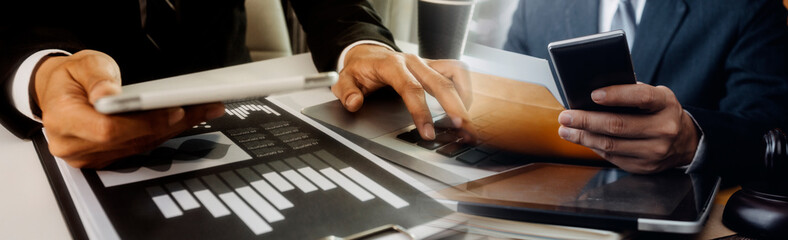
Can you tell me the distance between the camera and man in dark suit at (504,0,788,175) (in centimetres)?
34

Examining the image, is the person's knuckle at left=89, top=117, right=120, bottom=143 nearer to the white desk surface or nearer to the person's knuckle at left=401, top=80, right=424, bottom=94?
the white desk surface

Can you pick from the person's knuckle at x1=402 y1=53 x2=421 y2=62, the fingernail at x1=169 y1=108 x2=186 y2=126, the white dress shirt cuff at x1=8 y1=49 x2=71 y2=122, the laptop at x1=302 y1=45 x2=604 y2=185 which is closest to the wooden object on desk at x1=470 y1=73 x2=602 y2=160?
the laptop at x1=302 y1=45 x2=604 y2=185

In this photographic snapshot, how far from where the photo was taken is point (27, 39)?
38cm

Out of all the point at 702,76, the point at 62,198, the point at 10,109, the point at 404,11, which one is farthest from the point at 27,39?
the point at 404,11

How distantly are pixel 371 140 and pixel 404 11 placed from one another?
0.83 meters

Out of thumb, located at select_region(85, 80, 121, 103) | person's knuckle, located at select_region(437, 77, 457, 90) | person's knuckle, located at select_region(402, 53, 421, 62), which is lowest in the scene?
person's knuckle, located at select_region(437, 77, 457, 90)

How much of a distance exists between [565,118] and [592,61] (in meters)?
0.07

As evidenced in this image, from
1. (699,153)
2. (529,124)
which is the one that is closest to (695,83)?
(699,153)

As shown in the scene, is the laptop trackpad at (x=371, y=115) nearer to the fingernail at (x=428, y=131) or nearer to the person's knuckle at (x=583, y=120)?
the fingernail at (x=428, y=131)

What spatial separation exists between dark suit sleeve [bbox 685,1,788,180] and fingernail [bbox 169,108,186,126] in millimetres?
394

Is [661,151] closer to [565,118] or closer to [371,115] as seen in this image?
[565,118]

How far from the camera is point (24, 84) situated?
353 mm

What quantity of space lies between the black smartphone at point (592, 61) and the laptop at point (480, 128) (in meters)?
0.06

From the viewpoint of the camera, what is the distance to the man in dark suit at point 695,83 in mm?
344
